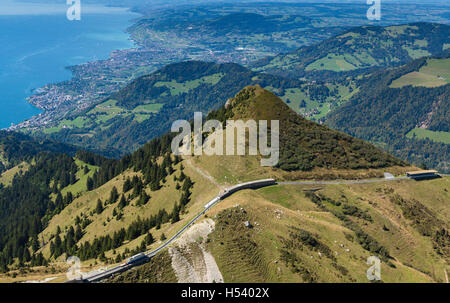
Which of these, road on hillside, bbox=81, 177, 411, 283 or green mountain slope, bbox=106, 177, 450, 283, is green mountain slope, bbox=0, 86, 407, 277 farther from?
green mountain slope, bbox=106, 177, 450, 283

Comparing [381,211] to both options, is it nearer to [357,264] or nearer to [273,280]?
[357,264]

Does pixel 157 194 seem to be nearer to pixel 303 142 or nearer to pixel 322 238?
pixel 303 142

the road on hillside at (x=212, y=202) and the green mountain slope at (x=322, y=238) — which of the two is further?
the green mountain slope at (x=322, y=238)

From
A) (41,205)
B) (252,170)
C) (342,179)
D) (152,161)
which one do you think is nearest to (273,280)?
(252,170)

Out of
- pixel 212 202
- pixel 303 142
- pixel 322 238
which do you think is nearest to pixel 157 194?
pixel 212 202

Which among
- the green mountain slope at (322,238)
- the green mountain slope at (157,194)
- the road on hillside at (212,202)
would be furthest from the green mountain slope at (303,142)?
the green mountain slope at (322,238)

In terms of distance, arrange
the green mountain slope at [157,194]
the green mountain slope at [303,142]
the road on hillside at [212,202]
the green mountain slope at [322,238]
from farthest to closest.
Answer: the green mountain slope at [303,142] → the green mountain slope at [157,194] → the green mountain slope at [322,238] → the road on hillside at [212,202]

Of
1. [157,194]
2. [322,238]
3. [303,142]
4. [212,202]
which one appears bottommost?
[157,194]

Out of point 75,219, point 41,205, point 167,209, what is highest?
point 167,209

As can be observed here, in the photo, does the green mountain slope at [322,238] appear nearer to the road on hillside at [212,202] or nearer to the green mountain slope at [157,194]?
the road on hillside at [212,202]

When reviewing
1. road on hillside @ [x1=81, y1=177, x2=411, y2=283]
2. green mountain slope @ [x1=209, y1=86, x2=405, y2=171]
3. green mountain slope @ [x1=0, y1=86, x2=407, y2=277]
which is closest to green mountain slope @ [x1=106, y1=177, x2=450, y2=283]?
road on hillside @ [x1=81, y1=177, x2=411, y2=283]

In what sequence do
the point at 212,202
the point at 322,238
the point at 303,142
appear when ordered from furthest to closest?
the point at 303,142, the point at 212,202, the point at 322,238
